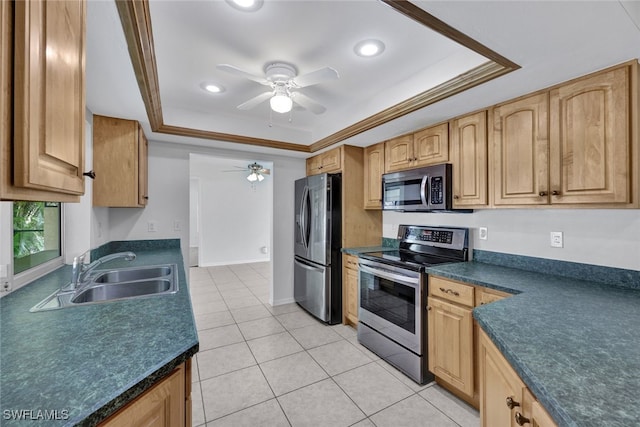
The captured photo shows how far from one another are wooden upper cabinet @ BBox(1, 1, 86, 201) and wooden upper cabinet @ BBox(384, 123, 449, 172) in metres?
2.34

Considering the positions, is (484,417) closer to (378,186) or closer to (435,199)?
(435,199)

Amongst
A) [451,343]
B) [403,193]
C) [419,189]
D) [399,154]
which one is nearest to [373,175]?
[399,154]

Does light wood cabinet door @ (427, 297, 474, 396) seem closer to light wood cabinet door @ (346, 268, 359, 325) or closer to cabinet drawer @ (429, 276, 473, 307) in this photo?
cabinet drawer @ (429, 276, 473, 307)

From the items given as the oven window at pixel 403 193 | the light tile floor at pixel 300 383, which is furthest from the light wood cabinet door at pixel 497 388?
the oven window at pixel 403 193

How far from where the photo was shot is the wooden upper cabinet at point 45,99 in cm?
58

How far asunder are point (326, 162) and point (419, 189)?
4.60 ft

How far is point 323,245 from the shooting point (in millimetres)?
3227

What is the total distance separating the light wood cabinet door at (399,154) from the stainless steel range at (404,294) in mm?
656

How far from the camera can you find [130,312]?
46.8 inches

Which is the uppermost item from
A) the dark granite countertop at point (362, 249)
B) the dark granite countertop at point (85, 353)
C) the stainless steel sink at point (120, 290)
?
the dark granite countertop at point (362, 249)

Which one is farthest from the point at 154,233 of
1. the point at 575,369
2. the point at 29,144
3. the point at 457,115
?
the point at 575,369

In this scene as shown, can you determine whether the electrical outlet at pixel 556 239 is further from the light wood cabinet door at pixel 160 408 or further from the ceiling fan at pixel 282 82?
the light wood cabinet door at pixel 160 408

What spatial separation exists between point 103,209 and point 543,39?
350cm

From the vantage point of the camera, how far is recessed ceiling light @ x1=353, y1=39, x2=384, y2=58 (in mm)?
1785
